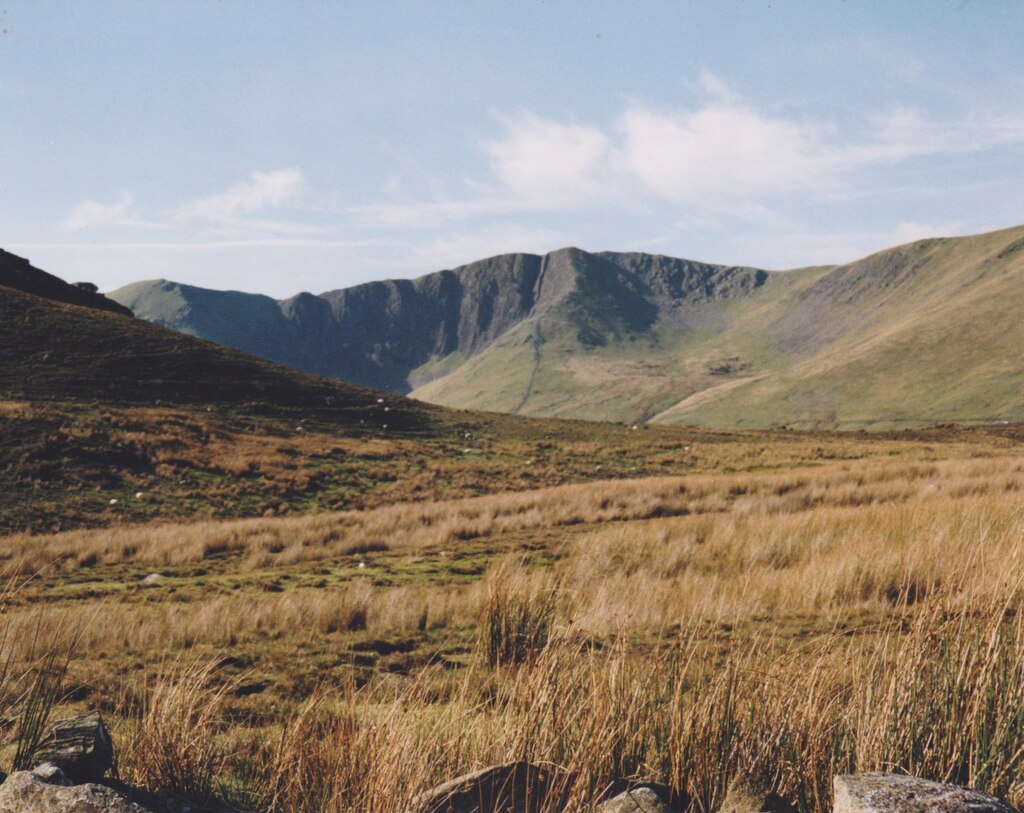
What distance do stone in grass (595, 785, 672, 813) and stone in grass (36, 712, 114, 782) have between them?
7.76 ft

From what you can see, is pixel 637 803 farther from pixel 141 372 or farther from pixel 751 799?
pixel 141 372

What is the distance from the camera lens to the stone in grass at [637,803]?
8.84ft

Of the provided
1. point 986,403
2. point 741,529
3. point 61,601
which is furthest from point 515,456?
point 986,403

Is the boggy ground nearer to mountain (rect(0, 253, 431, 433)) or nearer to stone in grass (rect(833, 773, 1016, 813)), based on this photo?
stone in grass (rect(833, 773, 1016, 813))

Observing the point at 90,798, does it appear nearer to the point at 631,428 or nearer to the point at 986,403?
the point at 631,428

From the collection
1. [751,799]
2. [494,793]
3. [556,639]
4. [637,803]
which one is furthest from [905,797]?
[556,639]

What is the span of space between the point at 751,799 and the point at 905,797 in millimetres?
791

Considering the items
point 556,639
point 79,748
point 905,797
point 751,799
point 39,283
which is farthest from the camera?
point 39,283

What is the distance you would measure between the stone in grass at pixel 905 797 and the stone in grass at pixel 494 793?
1136 mm

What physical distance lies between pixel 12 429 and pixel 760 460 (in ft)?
111

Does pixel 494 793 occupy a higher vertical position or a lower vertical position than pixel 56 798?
lower

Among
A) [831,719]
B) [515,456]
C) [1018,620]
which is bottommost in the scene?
[515,456]

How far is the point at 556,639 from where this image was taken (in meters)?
4.12

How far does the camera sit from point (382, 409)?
51.2 meters
